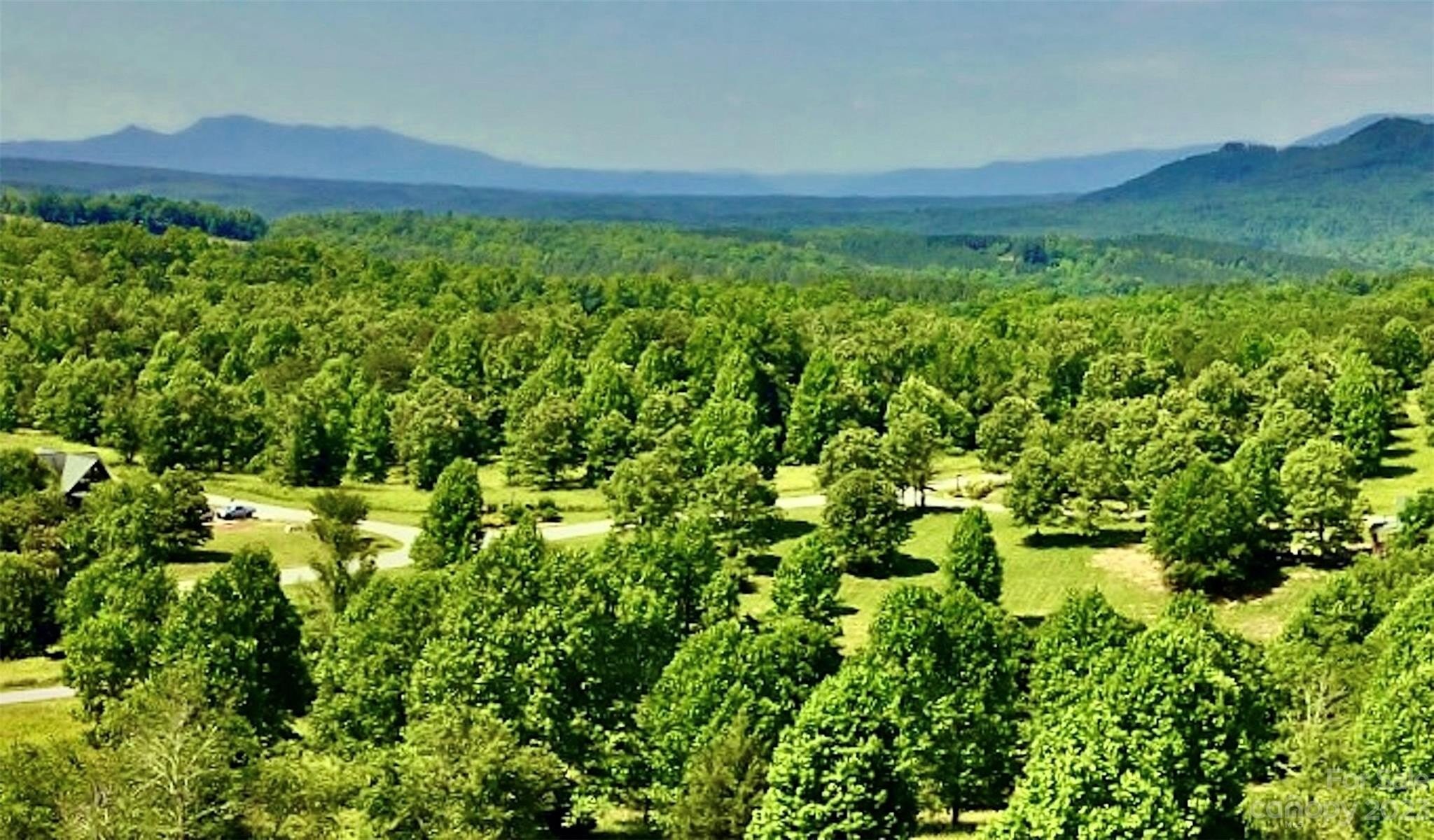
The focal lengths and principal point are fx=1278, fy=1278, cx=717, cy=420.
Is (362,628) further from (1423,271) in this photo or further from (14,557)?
(1423,271)

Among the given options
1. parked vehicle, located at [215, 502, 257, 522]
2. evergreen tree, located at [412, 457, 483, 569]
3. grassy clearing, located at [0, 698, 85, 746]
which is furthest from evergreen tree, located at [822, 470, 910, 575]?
parked vehicle, located at [215, 502, 257, 522]

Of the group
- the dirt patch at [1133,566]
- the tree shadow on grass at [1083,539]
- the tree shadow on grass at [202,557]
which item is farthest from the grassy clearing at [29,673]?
the dirt patch at [1133,566]

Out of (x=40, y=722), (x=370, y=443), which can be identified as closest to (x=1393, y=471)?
(x=370, y=443)

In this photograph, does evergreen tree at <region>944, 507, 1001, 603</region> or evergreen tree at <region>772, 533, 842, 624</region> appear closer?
evergreen tree at <region>772, 533, 842, 624</region>

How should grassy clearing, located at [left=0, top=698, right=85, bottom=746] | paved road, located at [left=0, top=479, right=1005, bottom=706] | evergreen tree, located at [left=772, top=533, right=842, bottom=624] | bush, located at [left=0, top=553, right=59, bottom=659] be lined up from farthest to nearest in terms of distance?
paved road, located at [left=0, top=479, right=1005, bottom=706] → bush, located at [left=0, top=553, right=59, bottom=659] → evergreen tree, located at [left=772, top=533, right=842, bottom=624] → grassy clearing, located at [left=0, top=698, right=85, bottom=746]

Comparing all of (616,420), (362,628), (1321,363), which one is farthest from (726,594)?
(1321,363)

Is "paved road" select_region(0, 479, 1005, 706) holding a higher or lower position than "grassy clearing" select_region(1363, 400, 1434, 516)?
lower

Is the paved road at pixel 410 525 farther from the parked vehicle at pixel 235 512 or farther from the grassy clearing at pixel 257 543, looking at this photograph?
the grassy clearing at pixel 257 543

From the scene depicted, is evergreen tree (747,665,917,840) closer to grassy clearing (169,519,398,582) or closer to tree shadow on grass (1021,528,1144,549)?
tree shadow on grass (1021,528,1144,549)
